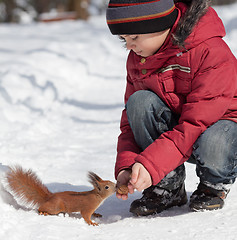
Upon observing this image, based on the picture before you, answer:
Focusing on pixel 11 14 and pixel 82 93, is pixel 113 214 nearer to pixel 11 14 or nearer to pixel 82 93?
pixel 82 93

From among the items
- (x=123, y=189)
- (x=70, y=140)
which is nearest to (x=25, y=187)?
(x=123, y=189)

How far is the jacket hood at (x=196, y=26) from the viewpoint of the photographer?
2051 millimetres

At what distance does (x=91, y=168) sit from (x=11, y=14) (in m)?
21.9

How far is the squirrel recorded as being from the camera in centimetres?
206

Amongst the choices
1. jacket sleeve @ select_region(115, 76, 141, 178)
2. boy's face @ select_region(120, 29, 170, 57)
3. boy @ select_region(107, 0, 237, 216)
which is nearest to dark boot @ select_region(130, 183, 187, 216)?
boy @ select_region(107, 0, 237, 216)

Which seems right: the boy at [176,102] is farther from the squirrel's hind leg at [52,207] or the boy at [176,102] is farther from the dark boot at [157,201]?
the squirrel's hind leg at [52,207]

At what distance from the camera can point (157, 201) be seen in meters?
2.26

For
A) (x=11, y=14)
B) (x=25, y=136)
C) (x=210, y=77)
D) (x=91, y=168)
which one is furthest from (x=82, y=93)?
(x=11, y=14)

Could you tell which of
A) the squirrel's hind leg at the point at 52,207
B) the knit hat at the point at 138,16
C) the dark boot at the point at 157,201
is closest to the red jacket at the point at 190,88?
the knit hat at the point at 138,16

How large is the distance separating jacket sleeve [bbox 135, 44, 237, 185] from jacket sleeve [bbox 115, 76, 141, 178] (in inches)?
7.2

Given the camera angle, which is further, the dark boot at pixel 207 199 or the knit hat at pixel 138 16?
the dark boot at pixel 207 199

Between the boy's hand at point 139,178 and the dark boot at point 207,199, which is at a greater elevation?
the boy's hand at point 139,178

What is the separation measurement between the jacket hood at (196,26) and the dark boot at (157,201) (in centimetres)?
77

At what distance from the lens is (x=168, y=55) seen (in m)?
2.12
